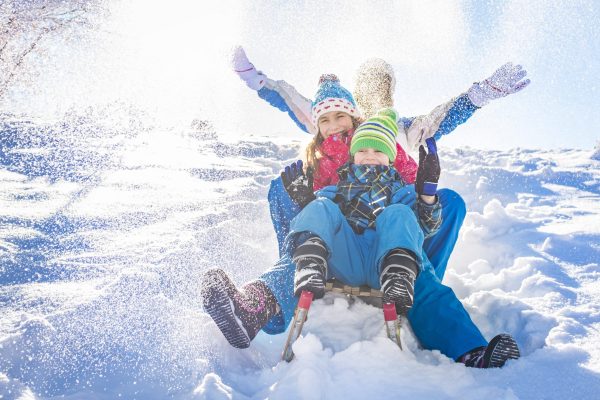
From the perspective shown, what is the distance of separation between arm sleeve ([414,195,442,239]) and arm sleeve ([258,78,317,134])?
6.04 ft

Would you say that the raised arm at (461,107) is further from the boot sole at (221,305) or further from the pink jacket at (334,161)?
the boot sole at (221,305)

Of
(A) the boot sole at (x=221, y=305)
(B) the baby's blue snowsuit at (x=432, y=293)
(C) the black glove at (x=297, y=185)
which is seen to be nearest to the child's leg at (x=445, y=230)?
(B) the baby's blue snowsuit at (x=432, y=293)

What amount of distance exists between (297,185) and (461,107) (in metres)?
1.52

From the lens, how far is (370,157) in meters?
2.37

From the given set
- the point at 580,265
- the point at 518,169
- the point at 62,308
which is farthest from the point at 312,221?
the point at 518,169

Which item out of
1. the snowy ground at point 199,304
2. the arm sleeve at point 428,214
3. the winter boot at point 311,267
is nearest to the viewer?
the snowy ground at point 199,304

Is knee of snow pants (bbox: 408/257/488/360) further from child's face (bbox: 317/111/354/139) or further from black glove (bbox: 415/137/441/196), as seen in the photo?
child's face (bbox: 317/111/354/139)

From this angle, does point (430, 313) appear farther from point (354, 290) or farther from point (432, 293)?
point (354, 290)

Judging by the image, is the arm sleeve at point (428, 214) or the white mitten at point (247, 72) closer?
the arm sleeve at point (428, 214)

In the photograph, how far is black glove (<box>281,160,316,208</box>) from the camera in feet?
8.03

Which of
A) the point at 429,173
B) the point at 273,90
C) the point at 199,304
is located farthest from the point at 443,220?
the point at 273,90

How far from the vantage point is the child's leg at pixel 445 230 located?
2.31 metres

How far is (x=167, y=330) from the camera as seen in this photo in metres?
1.81

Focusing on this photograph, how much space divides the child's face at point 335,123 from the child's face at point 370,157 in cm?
69
